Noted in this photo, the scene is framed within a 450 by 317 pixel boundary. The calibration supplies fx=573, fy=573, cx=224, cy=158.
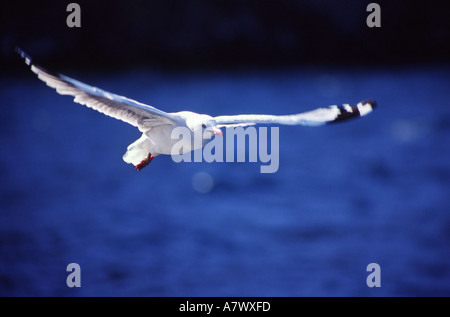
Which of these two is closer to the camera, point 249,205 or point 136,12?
point 249,205

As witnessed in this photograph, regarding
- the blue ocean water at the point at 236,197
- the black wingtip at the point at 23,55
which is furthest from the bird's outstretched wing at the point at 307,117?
the blue ocean water at the point at 236,197

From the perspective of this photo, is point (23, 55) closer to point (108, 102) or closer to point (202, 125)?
point (108, 102)

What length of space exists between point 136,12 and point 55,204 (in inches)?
664

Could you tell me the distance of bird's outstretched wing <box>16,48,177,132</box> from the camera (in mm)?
4656

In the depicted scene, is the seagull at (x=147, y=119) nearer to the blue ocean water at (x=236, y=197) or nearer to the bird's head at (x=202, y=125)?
the bird's head at (x=202, y=125)

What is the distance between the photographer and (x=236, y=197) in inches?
1492

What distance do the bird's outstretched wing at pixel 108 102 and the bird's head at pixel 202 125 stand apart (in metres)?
0.15

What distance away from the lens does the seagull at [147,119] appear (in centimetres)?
474

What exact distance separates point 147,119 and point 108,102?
53cm

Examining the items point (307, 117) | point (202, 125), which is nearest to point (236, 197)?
point (307, 117)

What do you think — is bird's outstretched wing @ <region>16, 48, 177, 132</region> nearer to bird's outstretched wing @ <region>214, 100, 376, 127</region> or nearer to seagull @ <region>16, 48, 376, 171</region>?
seagull @ <region>16, 48, 376, 171</region>
